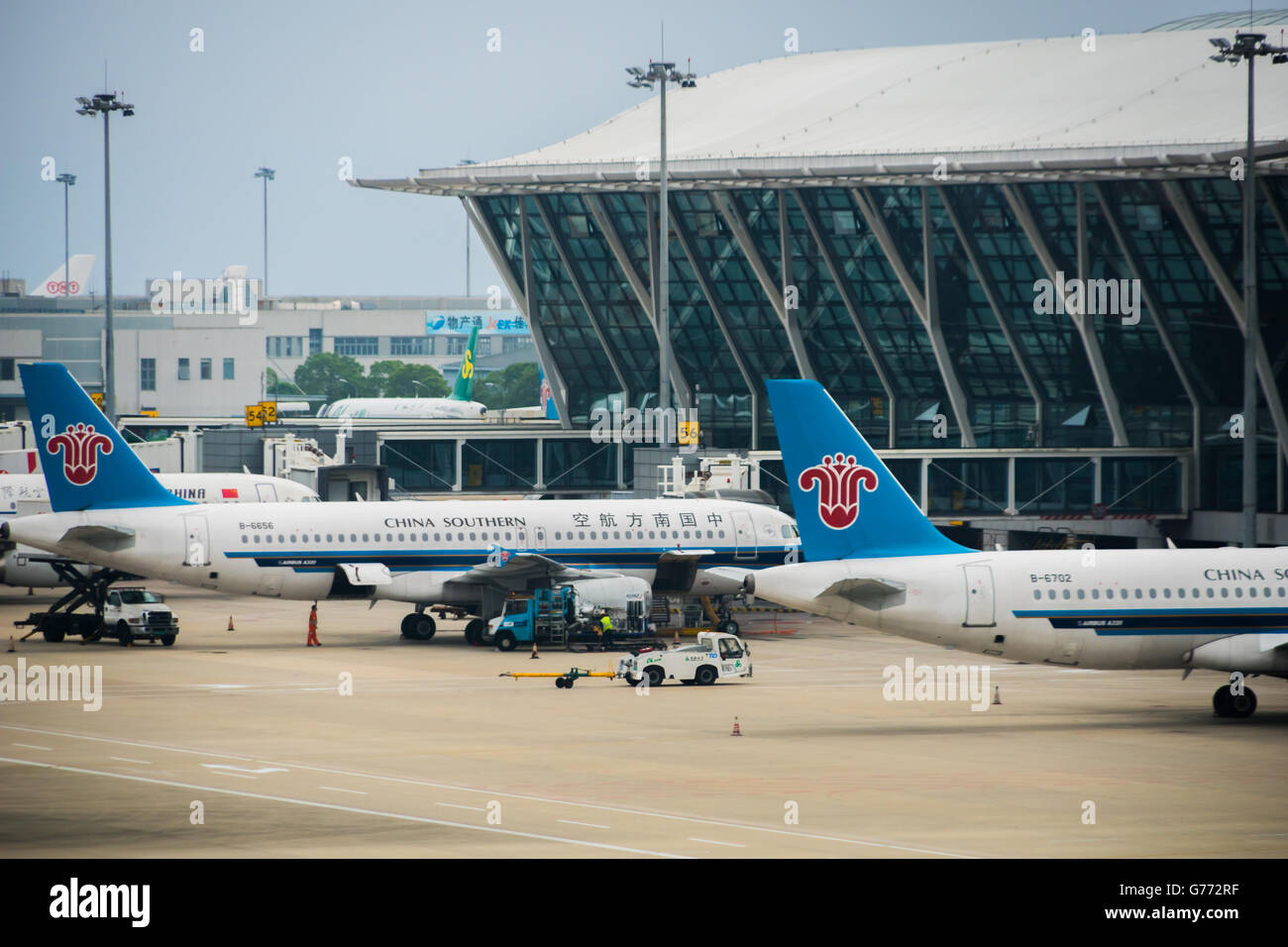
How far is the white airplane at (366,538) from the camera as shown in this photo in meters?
51.2

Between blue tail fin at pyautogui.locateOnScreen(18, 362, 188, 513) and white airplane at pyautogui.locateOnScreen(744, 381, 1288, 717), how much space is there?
23.3 m

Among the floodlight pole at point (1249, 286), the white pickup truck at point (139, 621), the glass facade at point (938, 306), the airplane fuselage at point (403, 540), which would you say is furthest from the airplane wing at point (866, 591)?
the glass facade at point (938, 306)

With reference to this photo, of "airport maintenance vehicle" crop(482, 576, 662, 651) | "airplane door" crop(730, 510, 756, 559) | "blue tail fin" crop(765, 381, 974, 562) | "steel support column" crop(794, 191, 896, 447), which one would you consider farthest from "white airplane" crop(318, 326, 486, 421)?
"blue tail fin" crop(765, 381, 974, 562)

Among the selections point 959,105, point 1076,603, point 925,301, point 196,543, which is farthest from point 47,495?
point 959,105

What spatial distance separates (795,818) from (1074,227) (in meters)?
53.1

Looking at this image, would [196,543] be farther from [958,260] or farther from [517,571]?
[958,260]

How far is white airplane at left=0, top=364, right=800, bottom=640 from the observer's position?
5122 centimetres

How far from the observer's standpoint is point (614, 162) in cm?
8231

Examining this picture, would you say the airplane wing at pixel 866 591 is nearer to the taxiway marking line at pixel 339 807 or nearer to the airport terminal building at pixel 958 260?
the taxiway marking line at pixel 339 807

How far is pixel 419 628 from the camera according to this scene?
5566 centimetres

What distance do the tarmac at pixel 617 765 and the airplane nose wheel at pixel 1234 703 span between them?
54 centimetres

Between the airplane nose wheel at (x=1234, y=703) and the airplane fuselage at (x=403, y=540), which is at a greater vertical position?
the airplane fuselage at (x=403, y=540)
